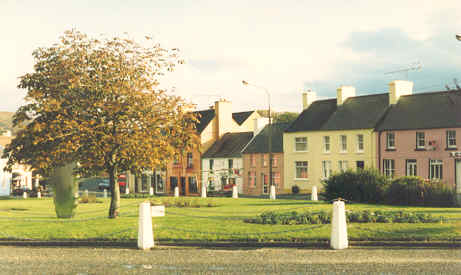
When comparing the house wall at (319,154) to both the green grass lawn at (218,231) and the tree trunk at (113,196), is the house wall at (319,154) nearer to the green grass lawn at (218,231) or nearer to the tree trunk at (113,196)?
the tree trunk at (113,196)

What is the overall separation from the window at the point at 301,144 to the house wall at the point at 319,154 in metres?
0.34

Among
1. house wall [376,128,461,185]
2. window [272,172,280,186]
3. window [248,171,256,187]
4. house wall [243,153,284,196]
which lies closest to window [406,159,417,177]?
house wall [376,128,461,185]

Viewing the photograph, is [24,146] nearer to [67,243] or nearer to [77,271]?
[67,243]

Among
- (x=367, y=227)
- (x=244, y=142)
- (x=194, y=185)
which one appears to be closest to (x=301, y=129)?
(x=244, y=142)

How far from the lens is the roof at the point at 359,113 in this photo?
60.3 metres

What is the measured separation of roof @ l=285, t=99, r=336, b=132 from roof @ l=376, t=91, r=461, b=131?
7302mm

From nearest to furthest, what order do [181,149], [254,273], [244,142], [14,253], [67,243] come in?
[254,273] → [14,253] → [67,243] → [181,149] → [244,142]

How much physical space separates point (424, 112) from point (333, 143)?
9680 millimetres

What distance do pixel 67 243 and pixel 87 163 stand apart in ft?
18.0

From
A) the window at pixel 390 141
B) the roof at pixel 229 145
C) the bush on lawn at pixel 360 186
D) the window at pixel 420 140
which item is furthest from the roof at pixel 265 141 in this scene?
the bush on lawn at pixel 360 186

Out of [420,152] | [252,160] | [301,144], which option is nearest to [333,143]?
[301,144]

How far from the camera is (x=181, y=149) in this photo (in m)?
26.0

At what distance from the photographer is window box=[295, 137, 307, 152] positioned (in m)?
65.7

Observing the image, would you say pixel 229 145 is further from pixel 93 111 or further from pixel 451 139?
pixel 93 111
